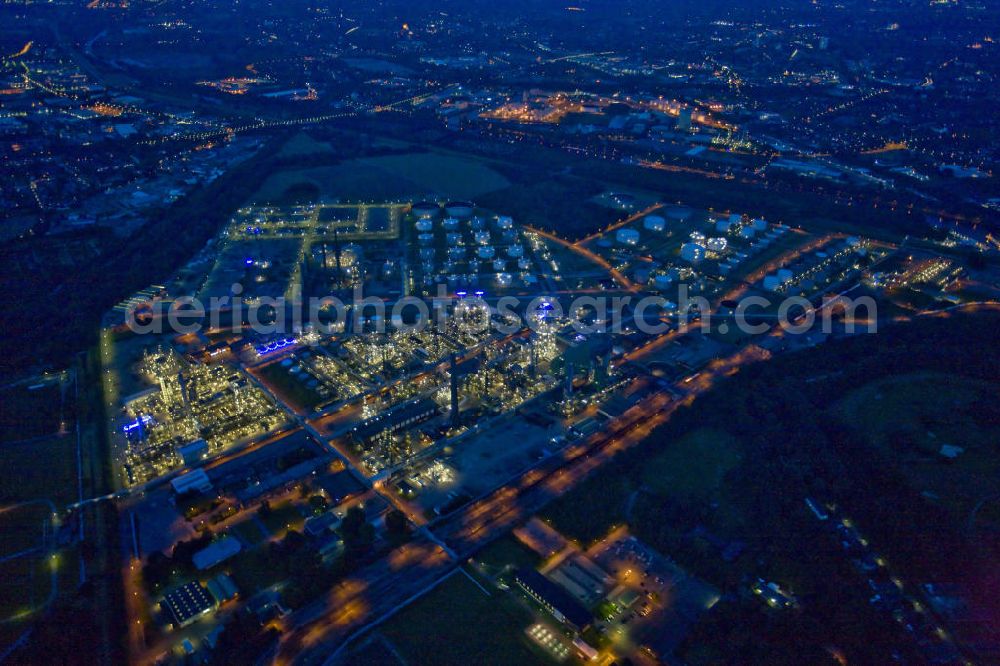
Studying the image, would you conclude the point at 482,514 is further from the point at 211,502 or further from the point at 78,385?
the point at 78,385

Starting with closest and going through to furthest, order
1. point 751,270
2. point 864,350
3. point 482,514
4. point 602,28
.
A: 1. point 482,514
2. point 864,350
3. point 751,270
4. point 602,28

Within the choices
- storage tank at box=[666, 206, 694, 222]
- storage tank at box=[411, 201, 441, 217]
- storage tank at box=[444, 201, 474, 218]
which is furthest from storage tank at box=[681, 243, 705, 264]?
storage tank at box=[411, 201, 441, 217]

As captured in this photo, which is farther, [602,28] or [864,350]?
[602,28]

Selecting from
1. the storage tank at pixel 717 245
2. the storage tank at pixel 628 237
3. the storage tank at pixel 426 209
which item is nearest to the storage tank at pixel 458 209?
the storage tank at pixel 426 209

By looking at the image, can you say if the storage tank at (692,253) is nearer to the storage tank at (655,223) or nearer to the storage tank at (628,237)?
the storage tank at (628,237)

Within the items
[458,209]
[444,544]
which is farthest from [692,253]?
[444,544]

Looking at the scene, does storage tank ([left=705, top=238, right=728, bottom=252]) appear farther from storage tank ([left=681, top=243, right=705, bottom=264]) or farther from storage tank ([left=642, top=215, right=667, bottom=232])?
storage tank ([left=642, top=215, right=667, bottom=232])

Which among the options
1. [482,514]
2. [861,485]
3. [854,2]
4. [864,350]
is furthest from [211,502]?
[854,2]
